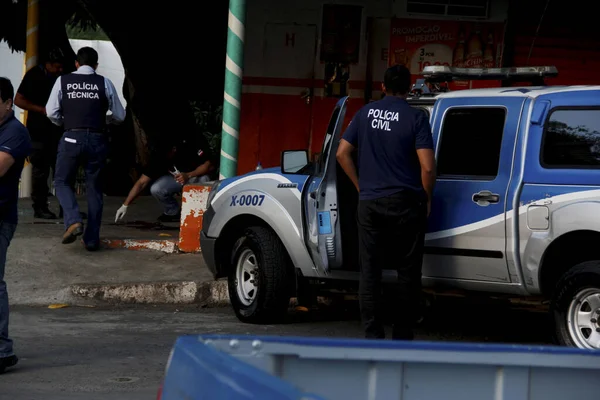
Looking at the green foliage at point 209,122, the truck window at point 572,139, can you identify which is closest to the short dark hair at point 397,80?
the truck window at point 572,139

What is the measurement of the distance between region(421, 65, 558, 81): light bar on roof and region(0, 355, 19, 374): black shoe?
3.49m

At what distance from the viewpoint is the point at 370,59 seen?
627 inches

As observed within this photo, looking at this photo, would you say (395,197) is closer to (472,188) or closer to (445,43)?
(472,188)

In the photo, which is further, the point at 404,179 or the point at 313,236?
the point at 313,236

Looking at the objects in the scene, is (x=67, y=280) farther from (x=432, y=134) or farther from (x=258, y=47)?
(x=258, y=47)

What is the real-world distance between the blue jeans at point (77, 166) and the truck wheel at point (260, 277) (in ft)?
7.35

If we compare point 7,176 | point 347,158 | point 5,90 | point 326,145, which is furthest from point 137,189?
point 7,176

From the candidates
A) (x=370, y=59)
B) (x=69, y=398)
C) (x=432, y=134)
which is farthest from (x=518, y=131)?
(x=370, y=59)

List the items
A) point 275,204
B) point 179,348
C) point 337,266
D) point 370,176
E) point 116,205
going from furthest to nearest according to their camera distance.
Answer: point 116,205 < point 275,204 < point 337,266 < point 370,176 < point 179,348

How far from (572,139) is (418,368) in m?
4.20

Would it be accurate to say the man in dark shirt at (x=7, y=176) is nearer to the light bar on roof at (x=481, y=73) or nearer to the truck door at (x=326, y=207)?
the truck door at (x=326, y=207)

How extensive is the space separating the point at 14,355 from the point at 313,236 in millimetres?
2426

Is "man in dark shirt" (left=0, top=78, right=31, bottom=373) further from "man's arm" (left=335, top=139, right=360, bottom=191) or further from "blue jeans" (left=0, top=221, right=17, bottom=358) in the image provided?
"man's arm" (left=335, top=139, right=360, bottom=191)

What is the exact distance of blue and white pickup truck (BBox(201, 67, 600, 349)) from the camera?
23.7ft
